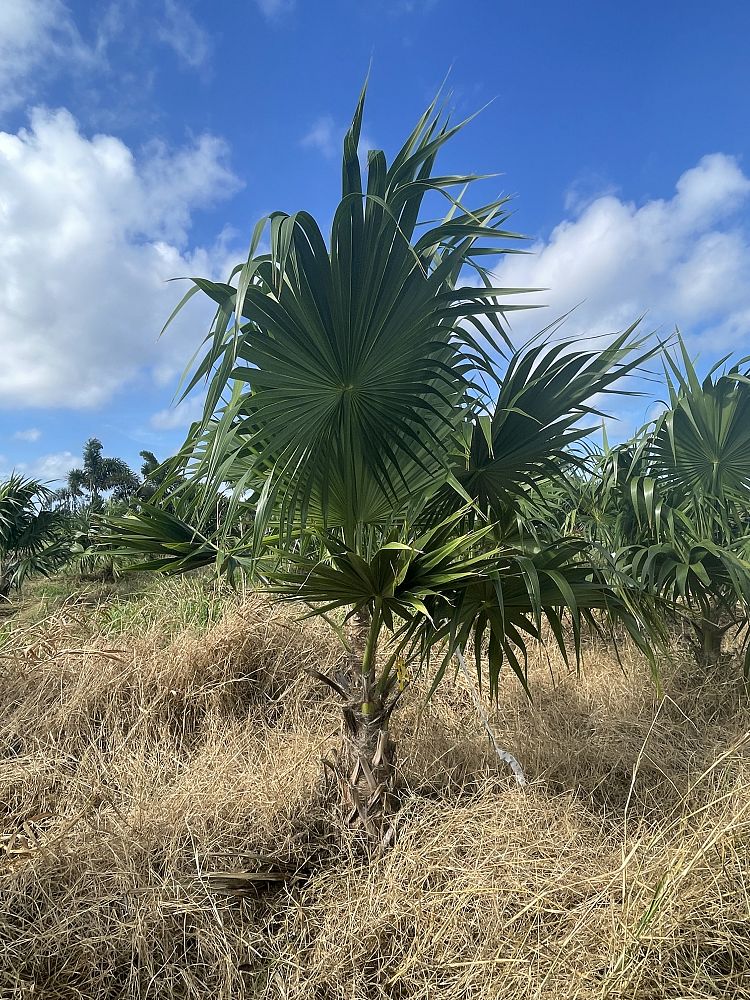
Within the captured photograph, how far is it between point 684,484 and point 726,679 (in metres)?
1.59

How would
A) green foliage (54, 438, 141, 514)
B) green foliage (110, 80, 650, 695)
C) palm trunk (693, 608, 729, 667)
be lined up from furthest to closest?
green foliage (54, 438, 141, 514), palm trunk (693, 608, 729, 667), green foliage (110, 80, 650, 695)

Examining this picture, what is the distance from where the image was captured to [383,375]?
2.09 meters

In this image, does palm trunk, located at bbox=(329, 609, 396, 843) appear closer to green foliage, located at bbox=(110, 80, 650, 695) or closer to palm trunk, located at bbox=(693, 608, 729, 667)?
green foliage, located at bbox=(110, 80, 650, 695)

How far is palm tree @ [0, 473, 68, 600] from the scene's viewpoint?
8.32m

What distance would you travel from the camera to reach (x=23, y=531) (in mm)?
8562

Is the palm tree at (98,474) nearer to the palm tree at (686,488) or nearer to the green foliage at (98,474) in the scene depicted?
the green foliage at (98,474)

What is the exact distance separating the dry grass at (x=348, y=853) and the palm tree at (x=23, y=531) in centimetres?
462

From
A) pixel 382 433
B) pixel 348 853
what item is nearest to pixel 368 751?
→ pixel 348 853

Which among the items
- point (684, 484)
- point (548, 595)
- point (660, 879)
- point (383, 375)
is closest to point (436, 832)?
point (660, 879)

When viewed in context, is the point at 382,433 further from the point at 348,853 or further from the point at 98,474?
the point at 98,474

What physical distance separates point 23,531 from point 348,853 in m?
7.77

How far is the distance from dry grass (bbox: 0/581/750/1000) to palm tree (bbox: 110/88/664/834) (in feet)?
1.40

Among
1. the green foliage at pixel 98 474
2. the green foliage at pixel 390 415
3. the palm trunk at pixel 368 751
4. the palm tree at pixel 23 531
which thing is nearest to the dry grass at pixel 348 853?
the palm trunk at pixel 368 751

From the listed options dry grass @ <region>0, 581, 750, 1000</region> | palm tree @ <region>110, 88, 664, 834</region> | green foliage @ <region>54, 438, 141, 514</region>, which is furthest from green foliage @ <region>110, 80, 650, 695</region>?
green foliage @ <region>54, 438, 141, 514</region>
